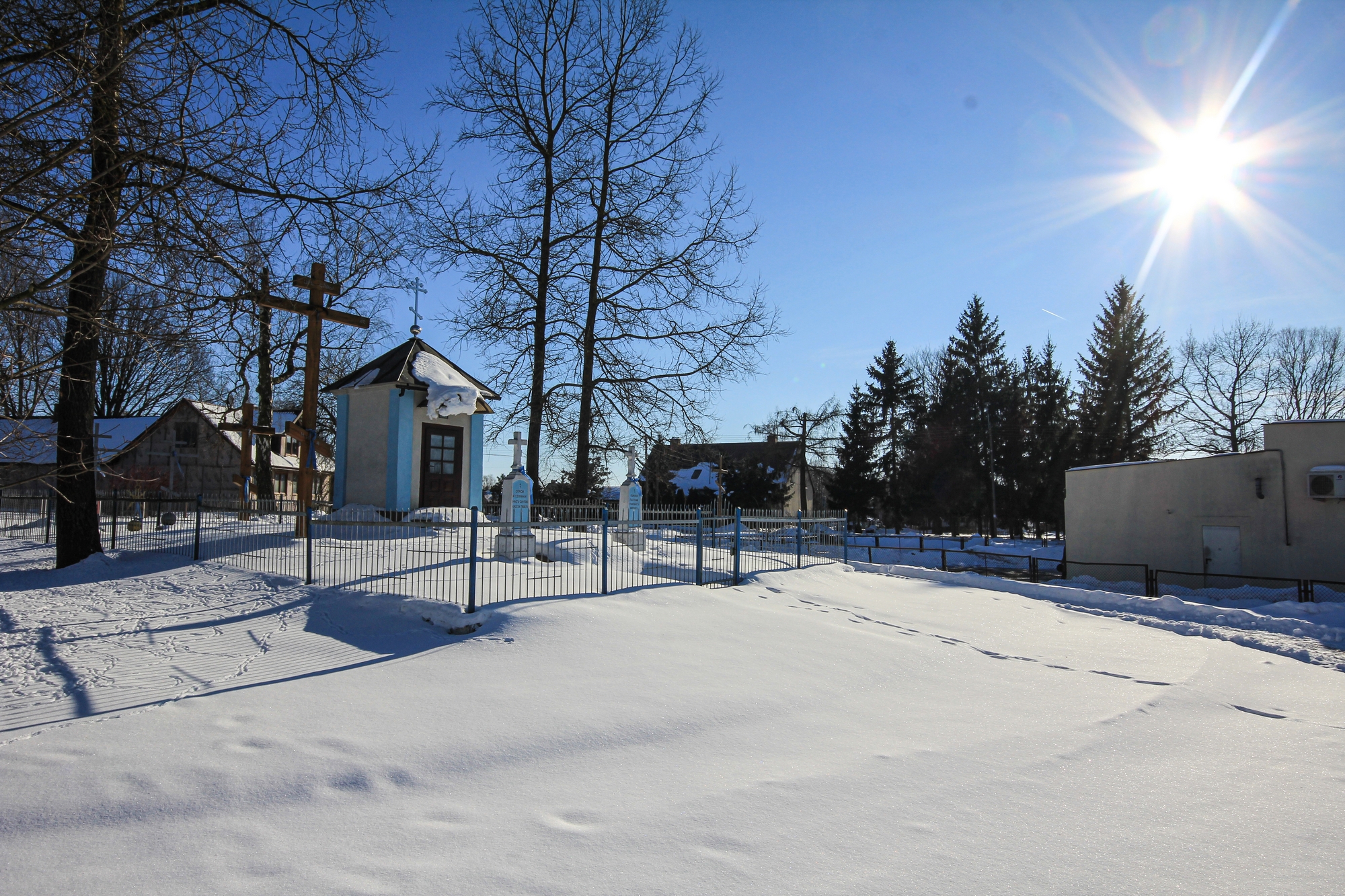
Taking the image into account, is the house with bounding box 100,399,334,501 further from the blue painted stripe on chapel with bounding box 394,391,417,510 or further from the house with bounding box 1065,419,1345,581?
the house with bounding box 1065,419,1345,581

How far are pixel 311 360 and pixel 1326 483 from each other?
22.3 meters

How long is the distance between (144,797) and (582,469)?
18.9m

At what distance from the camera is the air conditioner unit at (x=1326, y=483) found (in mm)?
15727

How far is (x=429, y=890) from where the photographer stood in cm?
303

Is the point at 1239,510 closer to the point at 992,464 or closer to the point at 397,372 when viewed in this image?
the point at 397,372

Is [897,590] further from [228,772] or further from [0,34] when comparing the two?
[0,34]

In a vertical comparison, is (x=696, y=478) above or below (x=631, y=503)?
above

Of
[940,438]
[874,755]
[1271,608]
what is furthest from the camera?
[940,438]

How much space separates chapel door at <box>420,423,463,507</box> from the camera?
19.1 metres

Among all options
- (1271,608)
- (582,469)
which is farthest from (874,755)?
(582,469)

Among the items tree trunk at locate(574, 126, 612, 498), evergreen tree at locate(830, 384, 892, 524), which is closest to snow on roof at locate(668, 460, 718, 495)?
evergreen tree at locate(830, 384, 892, 524)

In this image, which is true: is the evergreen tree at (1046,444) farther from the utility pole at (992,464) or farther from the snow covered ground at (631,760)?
the snow covered ground at (631,760)

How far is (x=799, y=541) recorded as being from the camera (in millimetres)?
15000

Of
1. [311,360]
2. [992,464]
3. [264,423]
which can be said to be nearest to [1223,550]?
[311,360]
